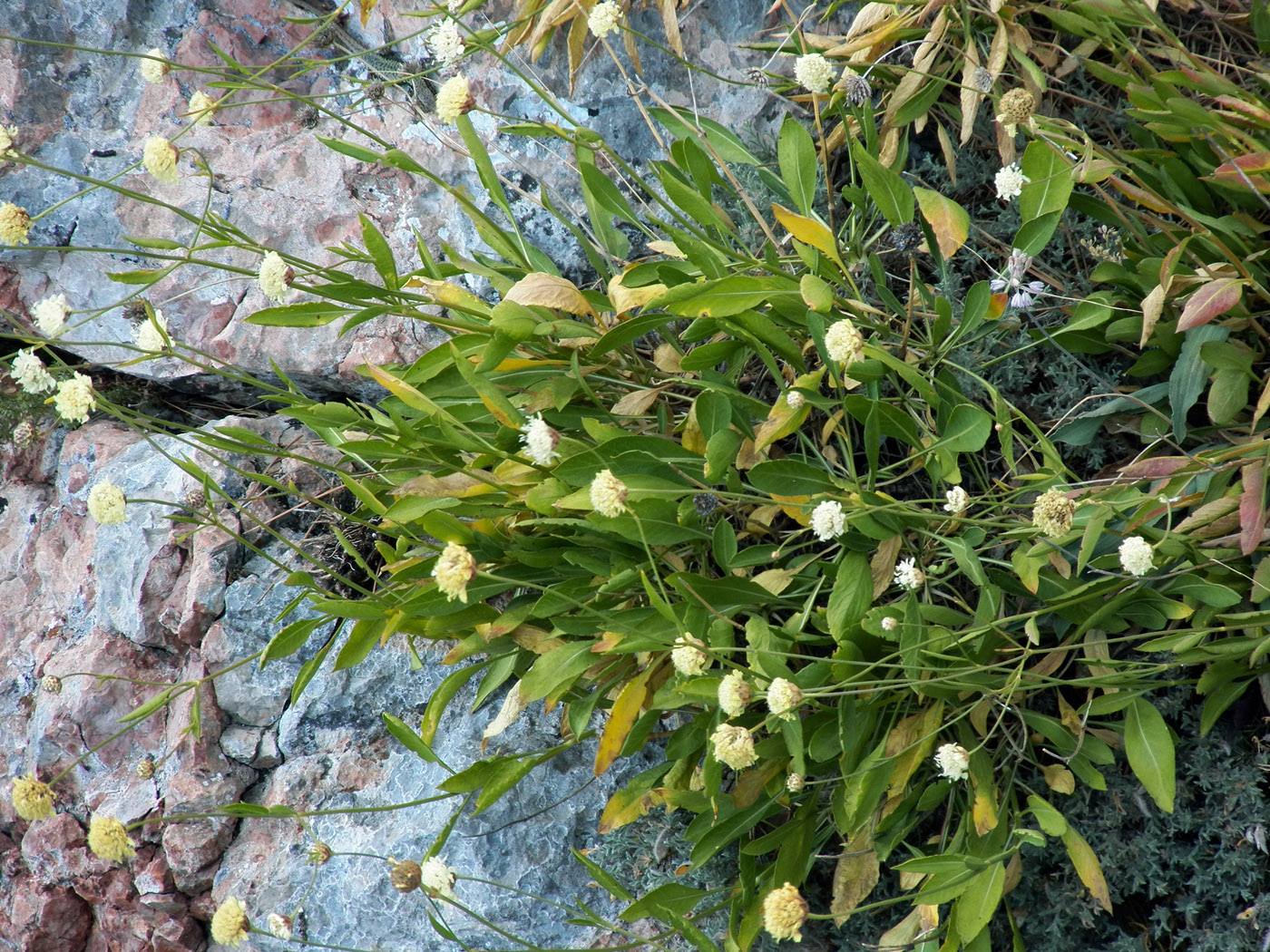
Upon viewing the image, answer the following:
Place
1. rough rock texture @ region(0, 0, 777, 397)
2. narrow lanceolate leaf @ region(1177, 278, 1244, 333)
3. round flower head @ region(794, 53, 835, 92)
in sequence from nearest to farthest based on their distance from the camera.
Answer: narrow lanceolate leaf @ region(1177, 278, 1244, 333)
round flower head @ region(794, 53, 835, 92)
rough rock texture @ region(0, 0, 777, 397)

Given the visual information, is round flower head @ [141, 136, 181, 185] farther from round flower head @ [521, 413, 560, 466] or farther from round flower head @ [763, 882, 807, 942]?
round flower head @ [763, 882, 807, 942]

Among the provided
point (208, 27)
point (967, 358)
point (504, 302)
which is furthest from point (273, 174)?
point (967, 358)

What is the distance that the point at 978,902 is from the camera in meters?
1.35

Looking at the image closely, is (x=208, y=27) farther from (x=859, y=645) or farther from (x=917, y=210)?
(x=859, y=645)

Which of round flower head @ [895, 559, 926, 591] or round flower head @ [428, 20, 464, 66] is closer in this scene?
round flower head @ [895, 559, 926, 591]

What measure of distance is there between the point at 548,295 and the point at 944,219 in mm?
642

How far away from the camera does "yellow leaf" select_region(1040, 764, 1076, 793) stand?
4.86 feet

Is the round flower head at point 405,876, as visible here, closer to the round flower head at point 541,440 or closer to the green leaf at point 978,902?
the round flower head at point 541,440

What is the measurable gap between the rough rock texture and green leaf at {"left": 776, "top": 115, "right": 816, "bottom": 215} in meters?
0.56

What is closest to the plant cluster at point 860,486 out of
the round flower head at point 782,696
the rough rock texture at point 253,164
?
the round flower head at point 782,696

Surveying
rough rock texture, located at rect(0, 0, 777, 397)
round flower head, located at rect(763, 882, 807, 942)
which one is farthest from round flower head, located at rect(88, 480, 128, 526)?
round flower head, located at rect(763, 882, 807, 942)

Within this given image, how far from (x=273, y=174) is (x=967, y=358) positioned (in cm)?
166

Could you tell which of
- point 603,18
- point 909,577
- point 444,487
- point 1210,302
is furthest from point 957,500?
point 603,18

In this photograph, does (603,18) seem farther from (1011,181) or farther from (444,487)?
(444,487)
